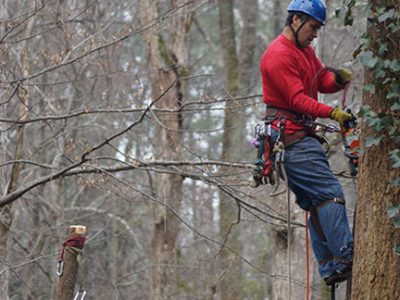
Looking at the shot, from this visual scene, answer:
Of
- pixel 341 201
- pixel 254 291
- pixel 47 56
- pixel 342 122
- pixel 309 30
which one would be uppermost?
pixel 47 56

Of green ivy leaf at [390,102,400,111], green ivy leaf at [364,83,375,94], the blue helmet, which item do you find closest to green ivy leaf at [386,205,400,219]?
green ivy leaf at [390,102,400,111]

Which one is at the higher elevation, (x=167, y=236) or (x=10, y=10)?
(x=10, y=10)

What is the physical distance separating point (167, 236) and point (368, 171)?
26.3 feet

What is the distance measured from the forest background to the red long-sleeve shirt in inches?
12.9

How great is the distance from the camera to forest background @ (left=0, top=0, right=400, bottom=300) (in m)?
4.93

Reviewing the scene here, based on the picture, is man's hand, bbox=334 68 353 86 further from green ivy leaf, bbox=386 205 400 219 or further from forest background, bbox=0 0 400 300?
green ivy leaf, bbox=386 205 400 219

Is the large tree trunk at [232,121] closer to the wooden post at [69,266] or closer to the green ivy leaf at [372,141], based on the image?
the wooden post at [69,266]

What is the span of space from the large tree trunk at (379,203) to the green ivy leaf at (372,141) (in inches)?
1.9

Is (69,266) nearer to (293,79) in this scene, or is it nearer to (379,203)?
(293,79)

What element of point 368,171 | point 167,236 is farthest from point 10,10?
point 368,171

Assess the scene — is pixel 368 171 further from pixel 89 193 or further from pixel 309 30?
pixel 89 193

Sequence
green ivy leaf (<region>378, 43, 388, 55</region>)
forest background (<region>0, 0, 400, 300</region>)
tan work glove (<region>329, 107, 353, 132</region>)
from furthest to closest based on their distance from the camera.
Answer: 1. tan work glove (<region>329, 107, 353, 132</region>)
2. forest background (<region>0, 0, 400, 300</region>)
3. green ivy leaf (<region>378, 43, 388, 55</region>)

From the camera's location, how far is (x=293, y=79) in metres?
5.64

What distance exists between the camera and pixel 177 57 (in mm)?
12617
